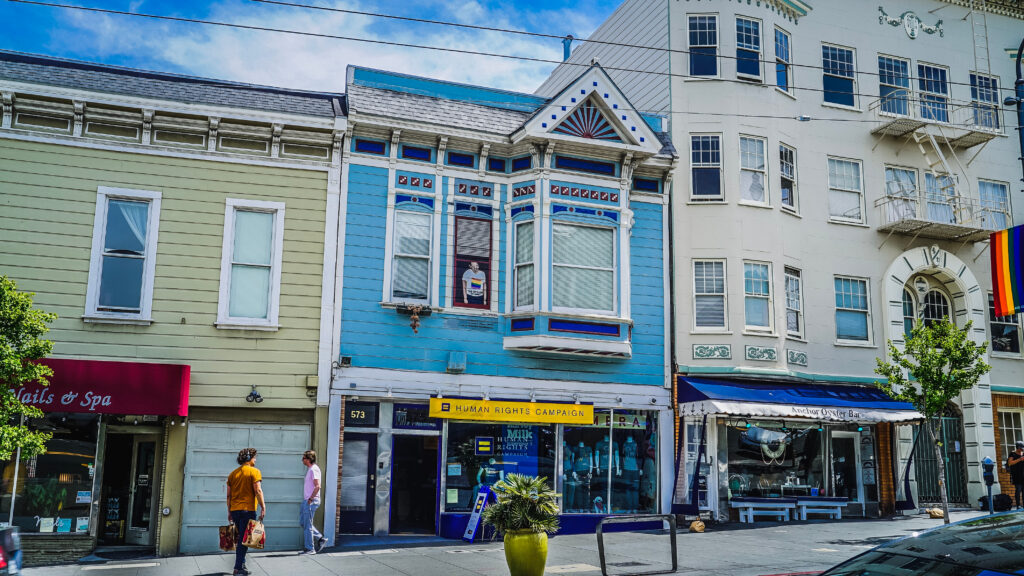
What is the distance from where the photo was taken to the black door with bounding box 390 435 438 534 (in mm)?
17062

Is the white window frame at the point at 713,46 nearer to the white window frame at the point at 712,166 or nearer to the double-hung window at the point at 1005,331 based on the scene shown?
the white window frame at the point at 712,166

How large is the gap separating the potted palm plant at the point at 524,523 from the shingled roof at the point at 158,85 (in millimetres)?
9097

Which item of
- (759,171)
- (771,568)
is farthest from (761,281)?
(771,568)

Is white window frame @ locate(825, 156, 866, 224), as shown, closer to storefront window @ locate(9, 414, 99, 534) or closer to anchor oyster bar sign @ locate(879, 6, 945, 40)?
anchor oyster bar sign @ locate(879, 6, 945, 40)

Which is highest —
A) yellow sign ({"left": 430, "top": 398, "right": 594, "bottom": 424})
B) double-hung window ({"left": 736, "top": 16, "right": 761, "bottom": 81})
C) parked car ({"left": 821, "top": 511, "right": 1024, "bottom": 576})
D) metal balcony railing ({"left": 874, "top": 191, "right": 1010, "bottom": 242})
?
double-hung window ({"left": 736, "top": 16, "right": 761, "bottom": 81})

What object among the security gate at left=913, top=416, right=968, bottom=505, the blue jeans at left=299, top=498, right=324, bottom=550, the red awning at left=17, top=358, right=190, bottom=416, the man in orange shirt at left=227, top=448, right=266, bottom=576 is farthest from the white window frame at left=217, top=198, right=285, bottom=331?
the security gate at left=913, top=416, right=968, bottom=505

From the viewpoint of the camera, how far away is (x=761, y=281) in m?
19.9

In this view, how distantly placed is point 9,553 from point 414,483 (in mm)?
10608

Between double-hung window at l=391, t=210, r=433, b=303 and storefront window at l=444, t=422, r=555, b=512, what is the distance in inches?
108

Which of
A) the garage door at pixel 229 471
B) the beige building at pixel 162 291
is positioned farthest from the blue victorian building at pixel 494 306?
the beige building at pixel 162 291

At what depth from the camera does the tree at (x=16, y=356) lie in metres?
12.0

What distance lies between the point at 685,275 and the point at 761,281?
1803 millimetres

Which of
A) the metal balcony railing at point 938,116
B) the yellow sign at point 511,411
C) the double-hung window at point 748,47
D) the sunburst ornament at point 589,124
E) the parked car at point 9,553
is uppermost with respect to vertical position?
the double-hung window at point 748,47

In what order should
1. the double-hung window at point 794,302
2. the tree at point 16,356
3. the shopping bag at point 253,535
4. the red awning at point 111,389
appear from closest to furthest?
the shopping bag at point 253,535 < the tree at point 16,356 < the red awning at point 111,389 < the double-hung window at point 794,302
